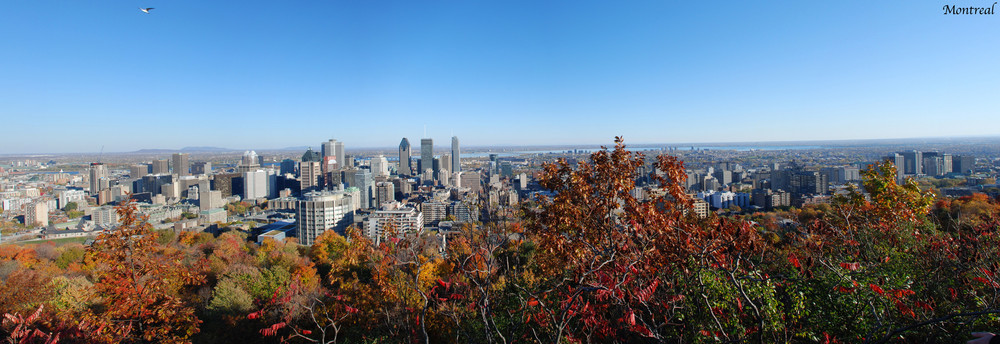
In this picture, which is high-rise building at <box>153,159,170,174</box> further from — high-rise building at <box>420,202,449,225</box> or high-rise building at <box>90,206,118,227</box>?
high-rise building at <box>420,202,449,225</box>

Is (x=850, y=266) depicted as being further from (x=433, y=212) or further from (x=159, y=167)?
(x=159, y=167)

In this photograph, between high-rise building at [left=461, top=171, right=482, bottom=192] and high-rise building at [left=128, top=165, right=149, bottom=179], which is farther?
high-rise building at [left=128, top=165, right=149, bottom=179]

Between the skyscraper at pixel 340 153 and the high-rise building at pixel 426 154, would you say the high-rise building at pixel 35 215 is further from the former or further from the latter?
the high-rise building at pixel 426 154

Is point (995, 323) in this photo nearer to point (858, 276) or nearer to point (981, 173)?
point (858, 276)

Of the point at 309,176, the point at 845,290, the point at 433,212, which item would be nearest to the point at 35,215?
the point at 309,176

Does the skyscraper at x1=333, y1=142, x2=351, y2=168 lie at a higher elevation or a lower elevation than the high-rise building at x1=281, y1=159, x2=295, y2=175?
higher

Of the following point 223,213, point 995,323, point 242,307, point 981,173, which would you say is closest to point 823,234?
point 995,323

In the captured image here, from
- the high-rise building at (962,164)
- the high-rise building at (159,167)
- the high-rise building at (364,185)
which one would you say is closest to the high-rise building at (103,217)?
the high-rise building at (364,185)

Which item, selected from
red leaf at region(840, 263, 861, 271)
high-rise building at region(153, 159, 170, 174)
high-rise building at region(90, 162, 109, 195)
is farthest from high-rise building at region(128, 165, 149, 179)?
red leaf at region(840, 263, 861, 271)
